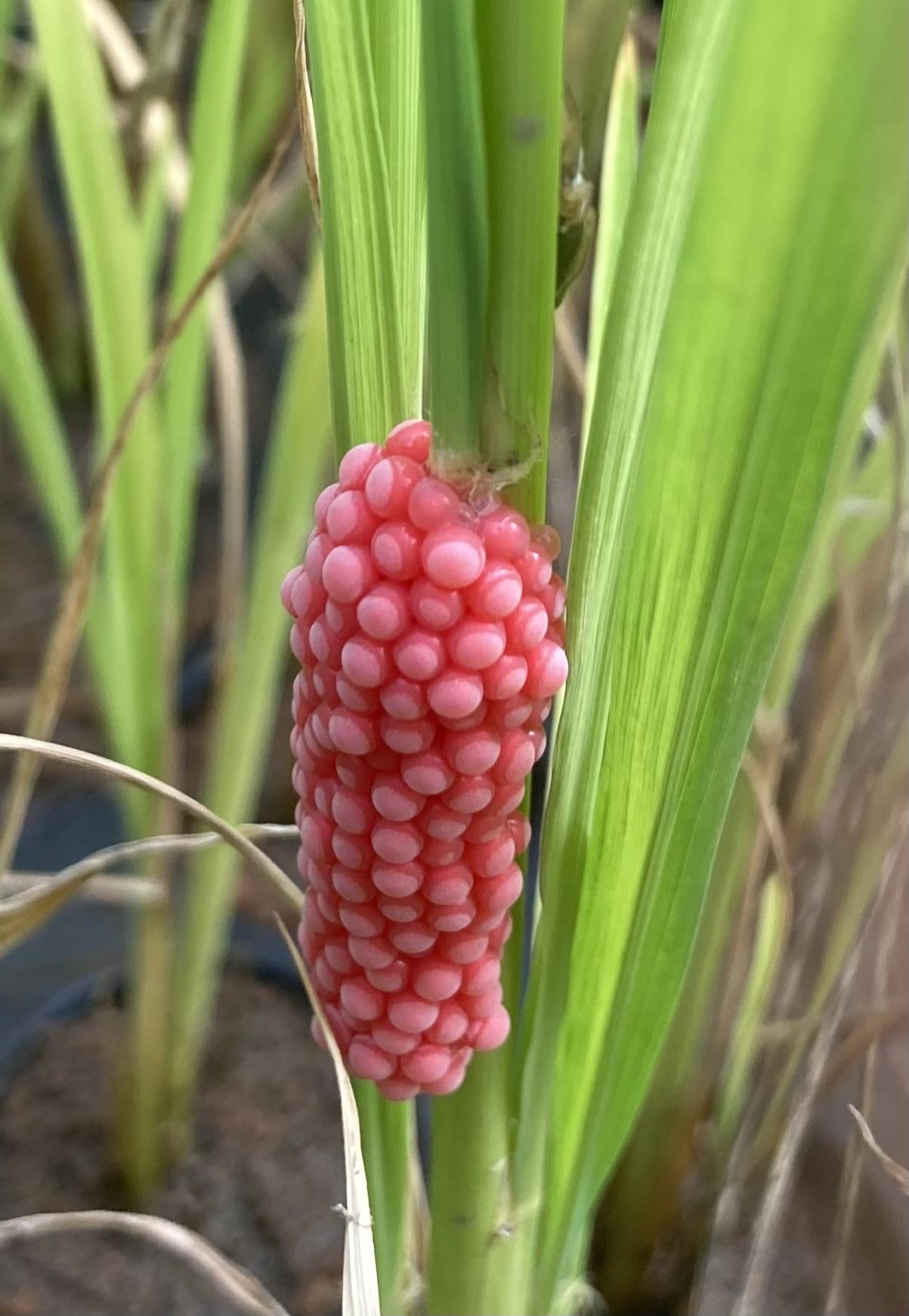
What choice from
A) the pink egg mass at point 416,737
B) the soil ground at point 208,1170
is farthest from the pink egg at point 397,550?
the soil ground at point 208,1170

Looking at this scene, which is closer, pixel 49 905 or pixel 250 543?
pixel 49 905

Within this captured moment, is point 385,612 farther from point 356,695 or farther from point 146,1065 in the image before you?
point 146,1065

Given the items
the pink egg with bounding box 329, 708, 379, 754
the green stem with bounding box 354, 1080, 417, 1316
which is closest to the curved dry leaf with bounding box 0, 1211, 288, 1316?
the green stem with bounding box 354, 1080, 417, 1316

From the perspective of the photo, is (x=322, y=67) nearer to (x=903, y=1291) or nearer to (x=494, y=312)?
(x=494, y=312)

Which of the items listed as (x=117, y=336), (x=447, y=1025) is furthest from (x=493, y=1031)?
(x=117, y=336)

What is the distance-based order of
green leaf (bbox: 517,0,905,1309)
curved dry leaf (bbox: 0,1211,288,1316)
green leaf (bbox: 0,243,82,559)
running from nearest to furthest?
1. green leaf (bbox: 517,0,905,1309)
2. curved dry leaf (bbox: 0,1211,288,1316)
3. green leaf (bbox: 0,243,82,559)

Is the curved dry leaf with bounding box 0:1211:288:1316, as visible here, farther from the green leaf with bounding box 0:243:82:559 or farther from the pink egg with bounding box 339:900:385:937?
the green leaf with bounding box 0:243:82:559

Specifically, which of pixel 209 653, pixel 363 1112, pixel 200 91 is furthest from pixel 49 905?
pixel 209 653
